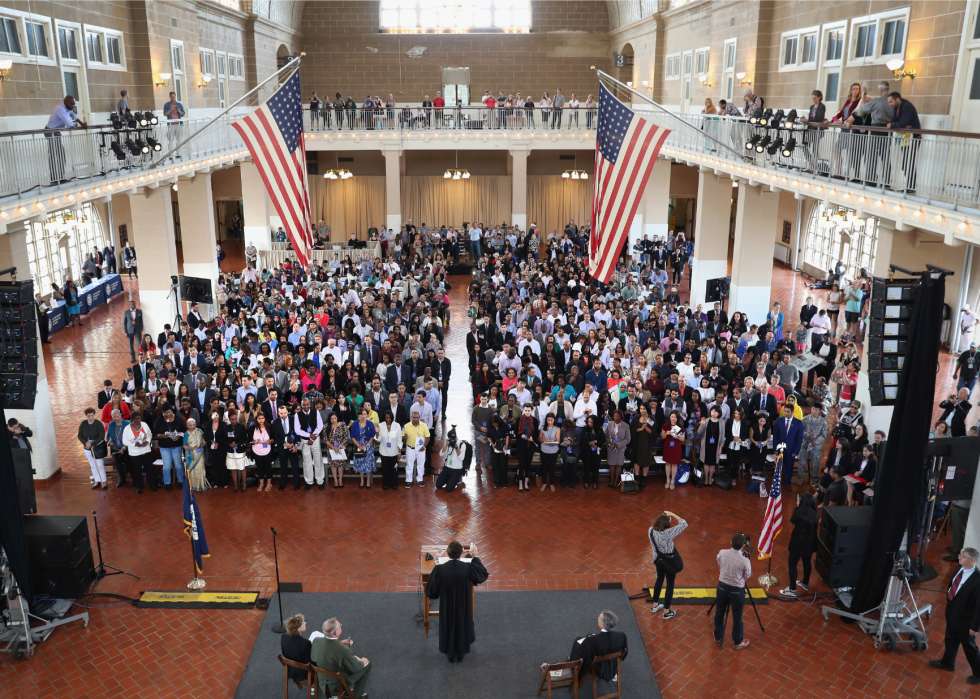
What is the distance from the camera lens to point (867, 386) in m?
12.4

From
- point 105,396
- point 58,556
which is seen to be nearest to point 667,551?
point 58,556

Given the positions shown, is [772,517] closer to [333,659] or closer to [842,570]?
[842,570]

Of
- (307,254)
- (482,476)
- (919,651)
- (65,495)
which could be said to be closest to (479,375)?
(482,476)

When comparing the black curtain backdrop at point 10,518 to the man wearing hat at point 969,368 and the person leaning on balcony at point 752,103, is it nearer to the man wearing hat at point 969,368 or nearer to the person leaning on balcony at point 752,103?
the man wearing hat at point 969,368

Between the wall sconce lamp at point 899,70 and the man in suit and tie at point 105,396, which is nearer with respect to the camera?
the man in suit and tie at point 105,396

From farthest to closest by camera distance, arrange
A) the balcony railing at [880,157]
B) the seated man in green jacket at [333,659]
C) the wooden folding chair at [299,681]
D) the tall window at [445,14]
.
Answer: the tall window at [445,14], the balcony railing at [880,157], the wooden folding chair at [299,681], the seated man in green jacket at [333,659]

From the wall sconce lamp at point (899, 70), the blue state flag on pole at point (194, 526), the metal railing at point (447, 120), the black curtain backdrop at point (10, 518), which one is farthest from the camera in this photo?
the metal railing at point (447, 120)

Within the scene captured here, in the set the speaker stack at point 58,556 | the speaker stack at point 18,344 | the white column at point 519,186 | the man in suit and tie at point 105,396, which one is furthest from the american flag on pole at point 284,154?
the white column at point 519,186

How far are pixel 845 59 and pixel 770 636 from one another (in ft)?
45.1

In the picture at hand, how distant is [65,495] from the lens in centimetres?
1217

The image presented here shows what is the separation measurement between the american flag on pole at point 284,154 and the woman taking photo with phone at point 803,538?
27.4 feet

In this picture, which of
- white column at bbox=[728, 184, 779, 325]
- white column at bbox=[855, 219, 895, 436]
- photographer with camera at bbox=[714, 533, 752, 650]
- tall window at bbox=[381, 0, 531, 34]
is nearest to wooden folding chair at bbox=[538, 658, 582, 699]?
photographer with camera at bbox=[714, 533, 752, 650]

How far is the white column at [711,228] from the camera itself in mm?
22984

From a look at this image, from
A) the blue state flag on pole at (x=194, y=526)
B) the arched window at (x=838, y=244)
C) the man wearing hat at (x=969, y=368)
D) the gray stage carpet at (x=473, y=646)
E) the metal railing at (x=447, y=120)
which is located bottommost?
the gray stage carpet at (x=473, y=646)
